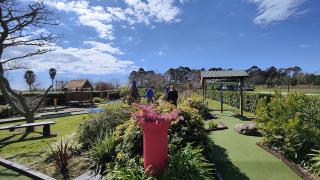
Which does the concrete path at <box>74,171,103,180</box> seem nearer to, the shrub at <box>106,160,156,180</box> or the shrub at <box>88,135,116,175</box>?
the shrub at <box>88,135,116,175</box>

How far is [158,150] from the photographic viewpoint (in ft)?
18.9

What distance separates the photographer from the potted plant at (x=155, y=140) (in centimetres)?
570

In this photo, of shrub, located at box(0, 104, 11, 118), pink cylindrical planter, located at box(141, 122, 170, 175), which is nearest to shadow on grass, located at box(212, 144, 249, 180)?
pink cylindrical planter, located at box(141, 122, 170, 175)

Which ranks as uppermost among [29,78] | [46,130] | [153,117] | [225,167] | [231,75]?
[29,78]

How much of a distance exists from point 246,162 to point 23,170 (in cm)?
517

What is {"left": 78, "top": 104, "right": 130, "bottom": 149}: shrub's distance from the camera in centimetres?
888

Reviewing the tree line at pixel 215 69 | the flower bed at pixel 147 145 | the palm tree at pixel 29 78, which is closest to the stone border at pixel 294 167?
the flower bed at pixel 147 145

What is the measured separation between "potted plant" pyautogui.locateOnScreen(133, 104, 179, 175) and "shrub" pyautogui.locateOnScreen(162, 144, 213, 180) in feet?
0.63

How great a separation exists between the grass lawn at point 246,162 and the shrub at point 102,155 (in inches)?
95.0

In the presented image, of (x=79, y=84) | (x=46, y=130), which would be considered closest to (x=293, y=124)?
(x=46, y=130)

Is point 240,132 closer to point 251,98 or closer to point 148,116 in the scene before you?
point 148,116

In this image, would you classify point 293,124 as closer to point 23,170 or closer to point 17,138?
point 23,170

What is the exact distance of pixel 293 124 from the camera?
8102mm

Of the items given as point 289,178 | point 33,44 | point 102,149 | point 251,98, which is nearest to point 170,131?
point 102,149
